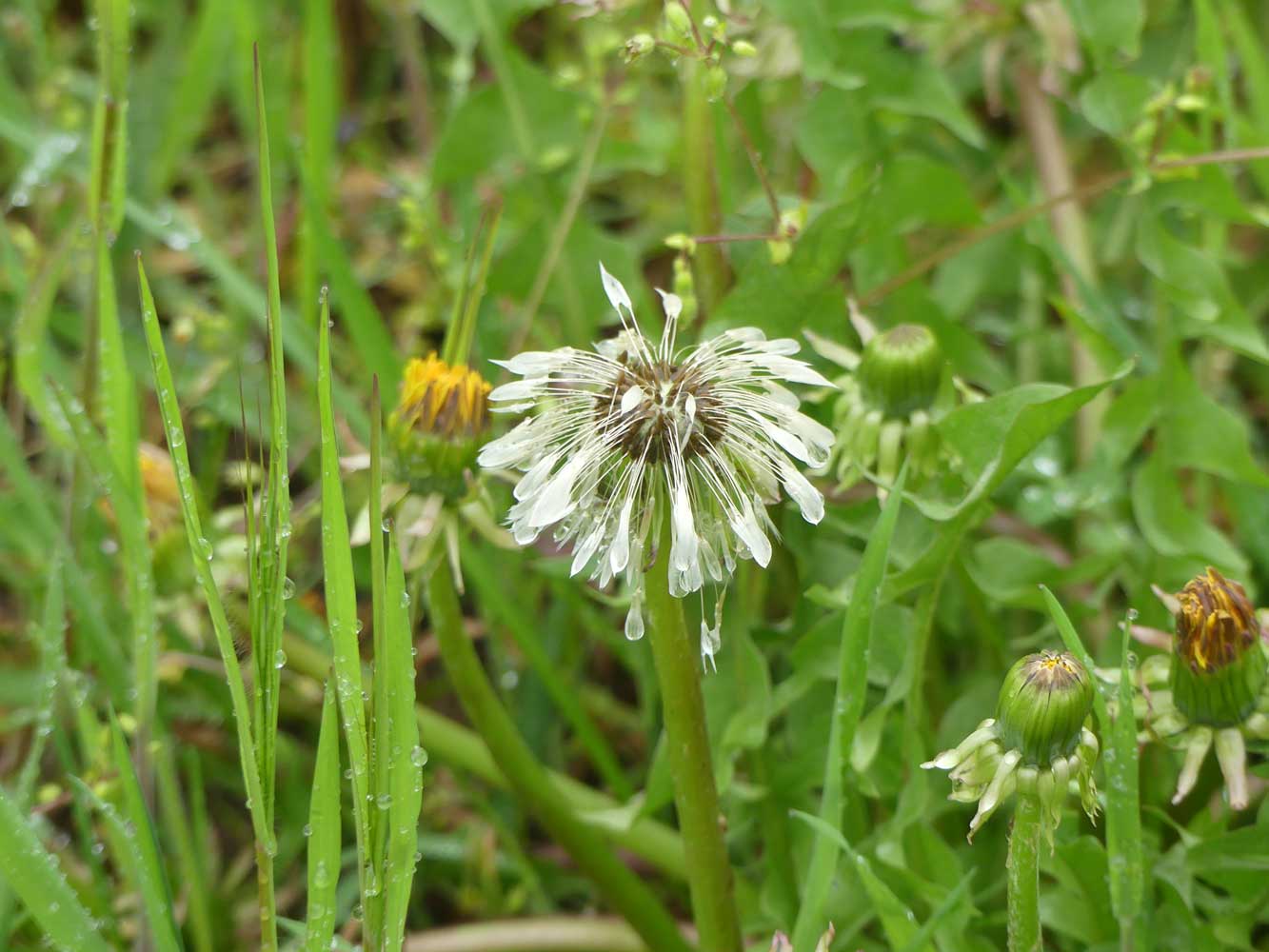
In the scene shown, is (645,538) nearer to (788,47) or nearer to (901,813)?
(901,813)

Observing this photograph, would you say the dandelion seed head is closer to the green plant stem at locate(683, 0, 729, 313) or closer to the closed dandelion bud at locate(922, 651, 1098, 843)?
the closed dandelion bud at locate(922, 651, 1098, 843)

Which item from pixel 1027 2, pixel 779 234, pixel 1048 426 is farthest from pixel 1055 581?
pixel 1027 2

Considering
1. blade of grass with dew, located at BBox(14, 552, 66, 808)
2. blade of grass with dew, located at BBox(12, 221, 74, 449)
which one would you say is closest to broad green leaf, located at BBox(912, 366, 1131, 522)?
blade of grass with dew, located at BBox(14, 552, 66, 808)

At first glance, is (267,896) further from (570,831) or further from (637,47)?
(637,47)

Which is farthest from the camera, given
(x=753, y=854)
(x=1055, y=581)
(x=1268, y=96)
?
(x=1268, y=96)

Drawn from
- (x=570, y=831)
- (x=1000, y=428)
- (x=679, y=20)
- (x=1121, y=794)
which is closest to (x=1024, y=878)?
(x=1121, y=794)

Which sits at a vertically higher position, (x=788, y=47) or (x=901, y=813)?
(x=788, y=47)

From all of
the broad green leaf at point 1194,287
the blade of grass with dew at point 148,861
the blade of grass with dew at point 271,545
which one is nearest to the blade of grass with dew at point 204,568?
the blade of grass with dew at point 271,545
